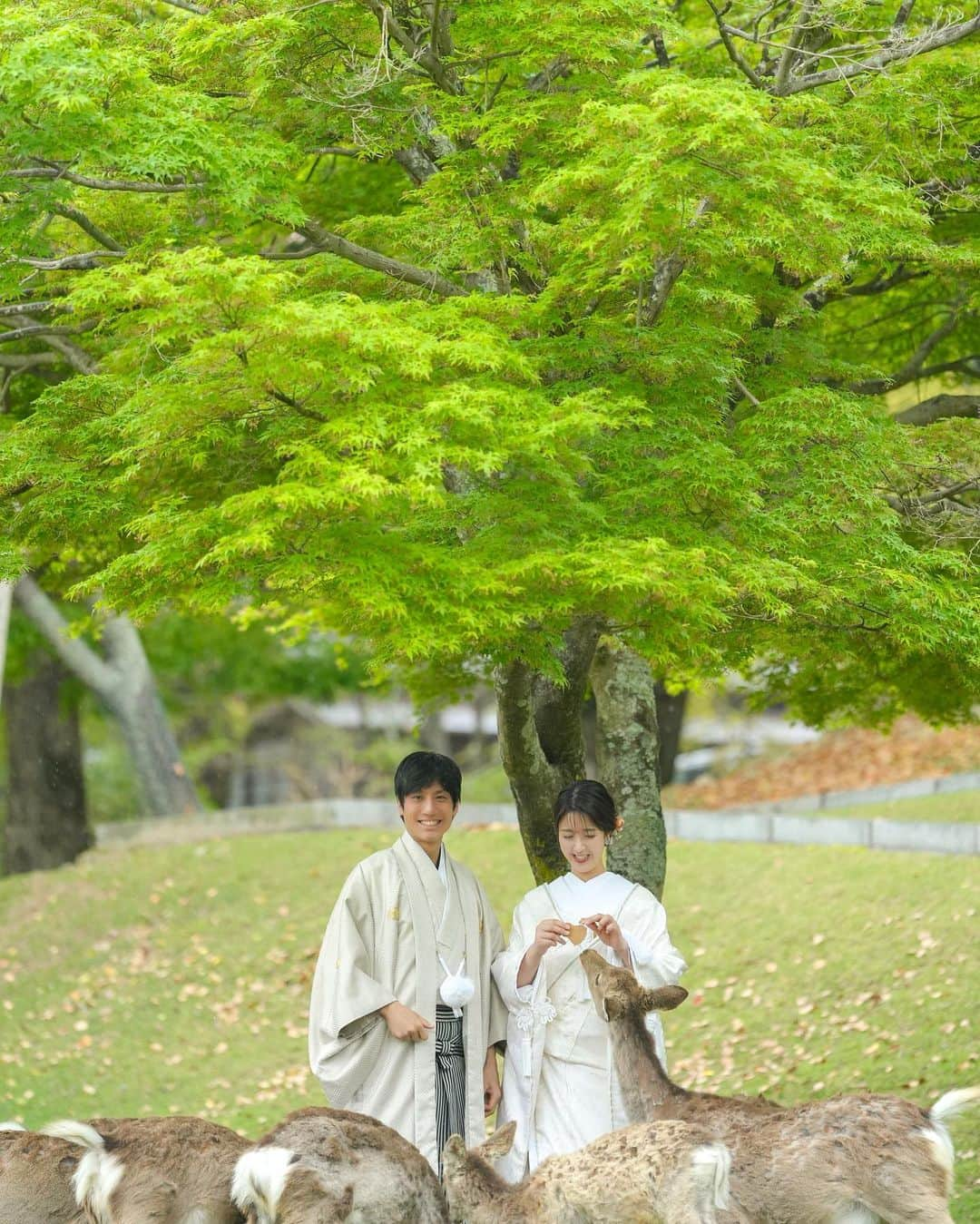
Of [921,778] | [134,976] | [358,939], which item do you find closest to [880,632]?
[358,939]

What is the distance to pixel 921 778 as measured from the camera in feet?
55.7

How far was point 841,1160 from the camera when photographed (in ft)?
12.8

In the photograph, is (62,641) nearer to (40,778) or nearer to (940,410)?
(40,778)

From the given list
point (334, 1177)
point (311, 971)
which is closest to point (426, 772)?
point (334, 1177)

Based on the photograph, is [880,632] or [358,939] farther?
[880,632]

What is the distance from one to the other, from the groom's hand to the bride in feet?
1.09

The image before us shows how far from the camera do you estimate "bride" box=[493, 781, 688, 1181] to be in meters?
4.54

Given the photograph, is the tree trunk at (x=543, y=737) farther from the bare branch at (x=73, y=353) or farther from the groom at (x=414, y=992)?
the bare branch at (x=73, y=353)

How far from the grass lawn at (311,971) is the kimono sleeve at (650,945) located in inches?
133

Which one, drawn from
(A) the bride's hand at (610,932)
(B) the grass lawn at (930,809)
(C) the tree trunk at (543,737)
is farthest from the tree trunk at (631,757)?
(B) the grass lawn at (930,809)

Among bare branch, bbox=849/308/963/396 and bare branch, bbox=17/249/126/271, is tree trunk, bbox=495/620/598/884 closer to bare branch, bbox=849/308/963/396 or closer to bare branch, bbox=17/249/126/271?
bare branch, bbox=17/249/126/271

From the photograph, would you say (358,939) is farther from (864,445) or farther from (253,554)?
(864,445)

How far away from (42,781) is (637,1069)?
12378mm

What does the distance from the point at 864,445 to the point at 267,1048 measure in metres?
7.51
